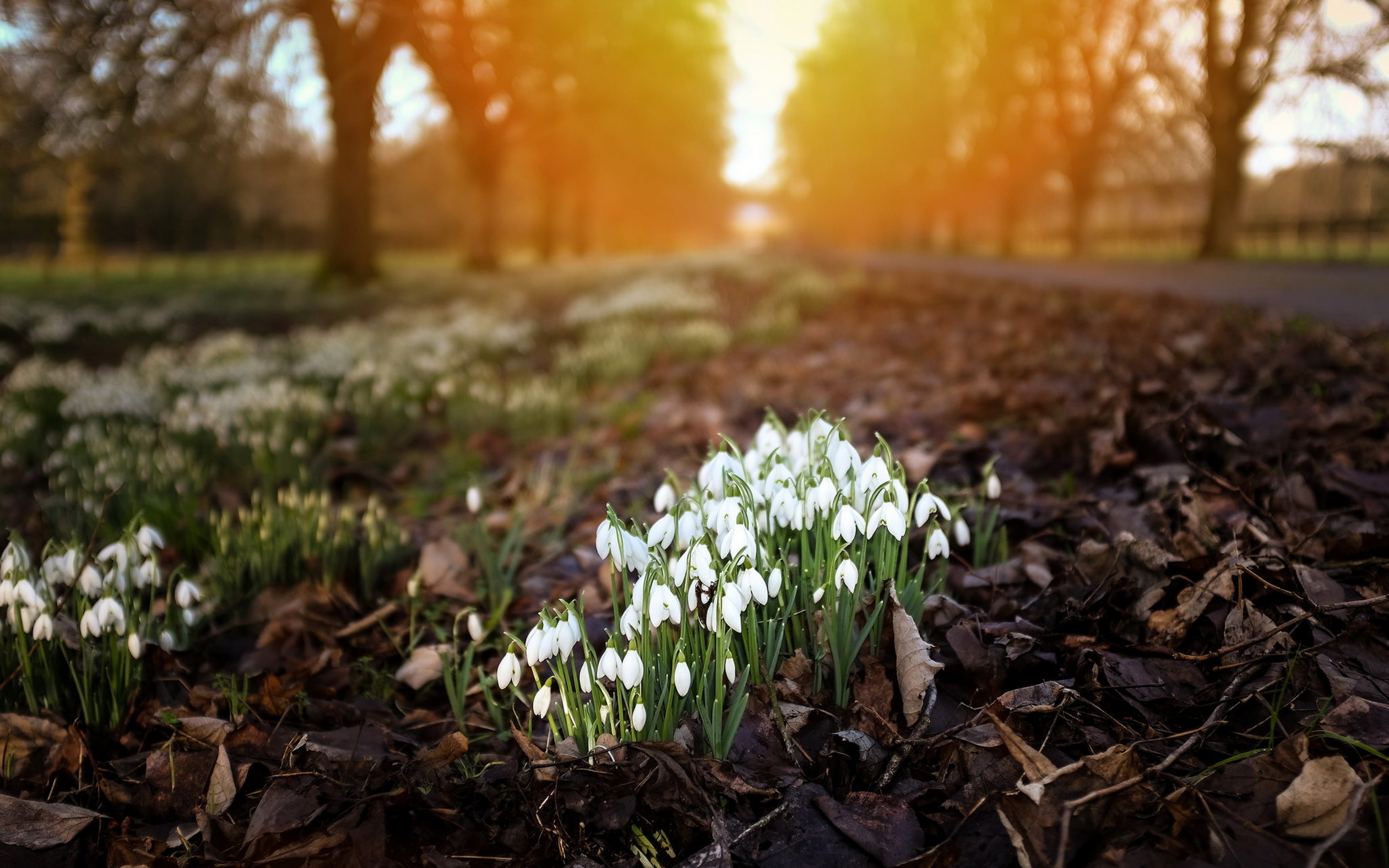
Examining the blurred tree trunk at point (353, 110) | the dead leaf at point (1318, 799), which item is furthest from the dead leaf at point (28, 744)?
the blurred tree trunk at point (353, 110)

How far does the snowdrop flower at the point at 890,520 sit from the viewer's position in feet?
5.83

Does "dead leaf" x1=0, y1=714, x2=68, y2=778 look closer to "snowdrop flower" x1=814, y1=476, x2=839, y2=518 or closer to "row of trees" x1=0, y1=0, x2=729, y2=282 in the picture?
"snowdrop flower" x1=814, y1=476, x2=839, y2=518

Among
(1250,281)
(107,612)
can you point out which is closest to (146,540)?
(107,612)

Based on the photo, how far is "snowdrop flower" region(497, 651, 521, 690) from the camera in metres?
1.73

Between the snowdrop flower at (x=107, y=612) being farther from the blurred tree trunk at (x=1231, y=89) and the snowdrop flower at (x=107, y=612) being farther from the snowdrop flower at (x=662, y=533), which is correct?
the blurred tree trunk at (x=1231, y=89)

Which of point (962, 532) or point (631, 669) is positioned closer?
point (631, 669)

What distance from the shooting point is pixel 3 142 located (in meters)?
8.68

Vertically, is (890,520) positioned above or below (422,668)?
above

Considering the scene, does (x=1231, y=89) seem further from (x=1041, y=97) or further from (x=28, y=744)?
(x=28, y=744)

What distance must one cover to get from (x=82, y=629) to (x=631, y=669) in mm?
1475

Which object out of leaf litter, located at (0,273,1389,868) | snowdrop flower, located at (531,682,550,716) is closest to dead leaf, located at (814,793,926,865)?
leaf litter, located at (0,273,1389,868)

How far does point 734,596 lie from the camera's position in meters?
1.66

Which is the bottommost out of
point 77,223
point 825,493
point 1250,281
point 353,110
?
point 825,493

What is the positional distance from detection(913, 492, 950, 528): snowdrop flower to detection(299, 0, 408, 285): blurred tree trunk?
1021 centimetres
